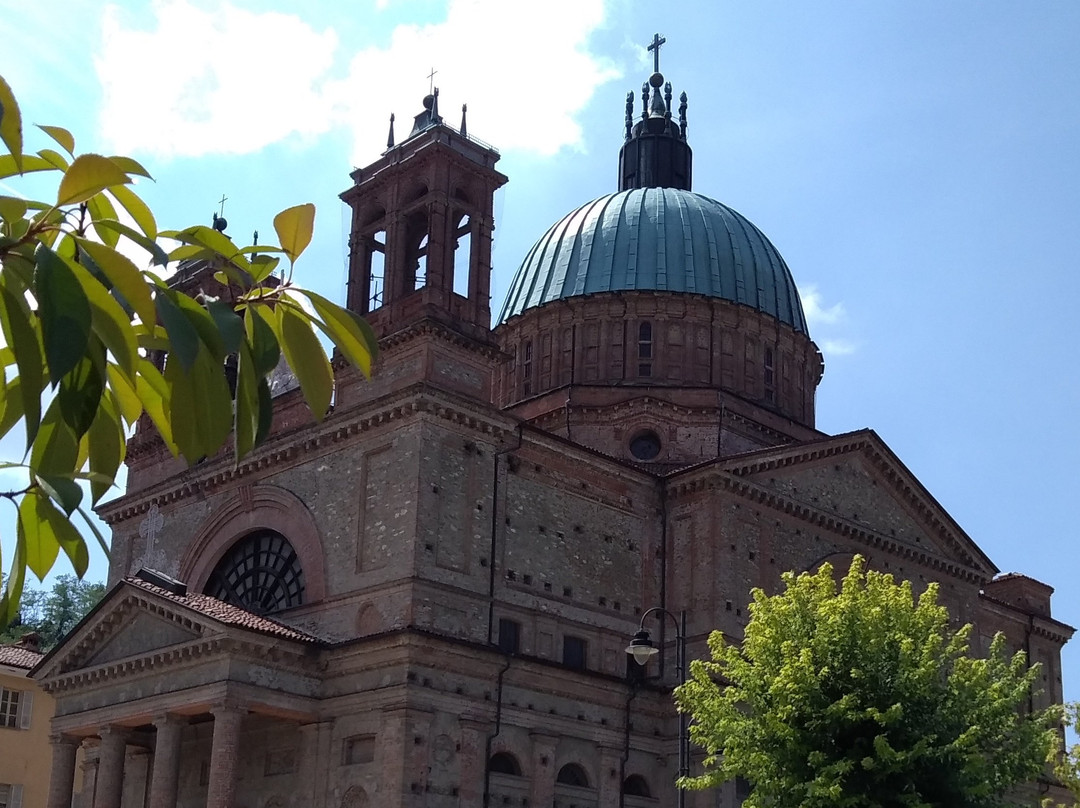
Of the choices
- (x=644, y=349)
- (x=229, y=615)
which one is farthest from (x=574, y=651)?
(x=644, y=349)

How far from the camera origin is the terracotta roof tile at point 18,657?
4009 centimetres

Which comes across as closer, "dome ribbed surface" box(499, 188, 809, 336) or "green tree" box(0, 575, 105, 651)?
"dome ribbed surface" box(499, 188, 809, 336)

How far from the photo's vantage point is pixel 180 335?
382 centimetres

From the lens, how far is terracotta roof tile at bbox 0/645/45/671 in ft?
132

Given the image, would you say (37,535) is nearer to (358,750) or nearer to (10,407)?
(10,407)

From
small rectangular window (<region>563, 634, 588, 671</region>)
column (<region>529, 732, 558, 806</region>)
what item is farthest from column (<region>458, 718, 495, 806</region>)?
small rectangular window (<region>563, 634, 588, 671</region>)

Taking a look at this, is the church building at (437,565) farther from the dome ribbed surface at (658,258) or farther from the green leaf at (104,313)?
the green leaf at (104,313)

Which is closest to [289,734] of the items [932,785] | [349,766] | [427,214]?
[349,766]

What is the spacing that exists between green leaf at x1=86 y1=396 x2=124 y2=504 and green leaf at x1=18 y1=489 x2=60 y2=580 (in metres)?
0.16

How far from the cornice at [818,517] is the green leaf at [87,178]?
30.0 metres

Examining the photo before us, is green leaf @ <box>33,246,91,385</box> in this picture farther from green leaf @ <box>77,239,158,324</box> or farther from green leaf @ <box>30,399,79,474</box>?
green leaf @ <box>30,399,79,474</box>

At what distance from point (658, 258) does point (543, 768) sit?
58.1 feet

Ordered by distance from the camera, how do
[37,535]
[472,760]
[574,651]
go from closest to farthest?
[37,535]
[472,760]
[574,651]

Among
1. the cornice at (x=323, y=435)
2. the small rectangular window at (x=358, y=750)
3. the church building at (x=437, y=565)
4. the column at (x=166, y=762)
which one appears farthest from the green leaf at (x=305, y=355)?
the column at (x=166, y=762)
